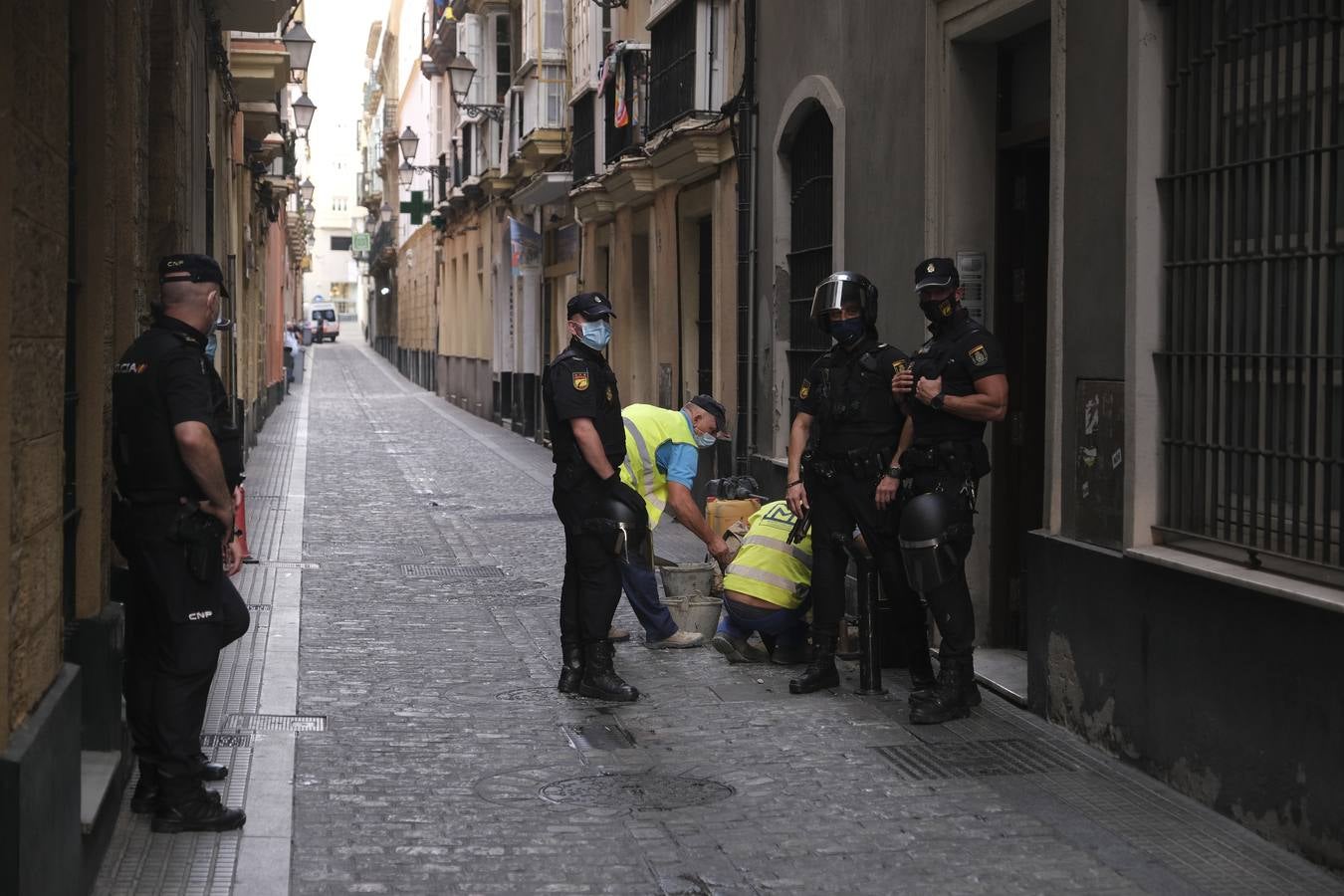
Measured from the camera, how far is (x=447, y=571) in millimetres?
12617

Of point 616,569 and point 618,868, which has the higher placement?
point 616,569

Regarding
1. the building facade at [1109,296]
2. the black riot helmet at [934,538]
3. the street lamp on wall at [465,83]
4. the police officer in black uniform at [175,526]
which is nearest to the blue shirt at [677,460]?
the building facade at [1109,296]

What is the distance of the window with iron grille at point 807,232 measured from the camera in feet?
39.1

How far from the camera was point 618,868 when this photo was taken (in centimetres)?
548

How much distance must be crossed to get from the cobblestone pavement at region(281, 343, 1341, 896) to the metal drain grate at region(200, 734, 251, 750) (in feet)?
0.84

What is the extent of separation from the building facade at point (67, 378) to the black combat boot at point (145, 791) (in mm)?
79

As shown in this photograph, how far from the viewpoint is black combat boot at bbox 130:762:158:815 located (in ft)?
19.6

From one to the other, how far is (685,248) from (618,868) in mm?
12677

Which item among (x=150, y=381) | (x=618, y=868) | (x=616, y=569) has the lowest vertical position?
(x=618, y=868)

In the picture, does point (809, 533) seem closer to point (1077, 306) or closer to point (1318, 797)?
point (1077, 306)

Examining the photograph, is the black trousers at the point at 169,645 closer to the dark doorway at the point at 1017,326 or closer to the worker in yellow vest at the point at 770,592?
the worker in yellow vest at the point at 770,592

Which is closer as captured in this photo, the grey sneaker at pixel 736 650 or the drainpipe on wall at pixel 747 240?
the grey sneaker at pixel 736 650

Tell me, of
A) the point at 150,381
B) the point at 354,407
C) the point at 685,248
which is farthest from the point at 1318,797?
the point at 354,407

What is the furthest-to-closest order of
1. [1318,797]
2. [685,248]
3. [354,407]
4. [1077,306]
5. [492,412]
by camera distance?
[354,407] → [492,412] → [685,248] → [1077,306] → [1318,797]
